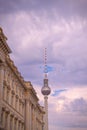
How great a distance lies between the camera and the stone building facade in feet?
159

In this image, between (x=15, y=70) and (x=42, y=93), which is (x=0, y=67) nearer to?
(x=15, y=70)

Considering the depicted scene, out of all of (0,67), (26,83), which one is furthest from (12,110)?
(26,83)

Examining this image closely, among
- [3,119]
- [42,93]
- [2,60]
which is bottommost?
[3,119]

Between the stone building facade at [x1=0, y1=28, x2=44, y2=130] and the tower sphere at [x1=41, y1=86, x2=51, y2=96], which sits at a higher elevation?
the tower sphere at [x1=41, y1=86, x2=51, y2=96]

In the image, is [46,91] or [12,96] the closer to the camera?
[12,96]

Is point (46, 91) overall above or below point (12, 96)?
above

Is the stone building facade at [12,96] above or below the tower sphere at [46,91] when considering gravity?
below

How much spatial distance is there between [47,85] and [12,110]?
4752 inches

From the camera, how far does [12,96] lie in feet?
195

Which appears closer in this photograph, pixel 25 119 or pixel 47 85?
pixel 25 119

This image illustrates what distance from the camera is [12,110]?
5828 cm

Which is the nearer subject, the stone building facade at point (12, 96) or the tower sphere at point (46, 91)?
the stone building facade at point (12, 96)

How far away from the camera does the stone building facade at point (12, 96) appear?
48594 millimetres

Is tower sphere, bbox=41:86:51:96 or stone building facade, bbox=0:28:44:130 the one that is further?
tower sphere, bbox=41:86:51:96
